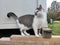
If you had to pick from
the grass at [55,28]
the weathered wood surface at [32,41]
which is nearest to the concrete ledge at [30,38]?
the weathered wood surface at [32,41]

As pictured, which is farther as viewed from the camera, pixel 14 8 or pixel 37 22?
pixel 14 8

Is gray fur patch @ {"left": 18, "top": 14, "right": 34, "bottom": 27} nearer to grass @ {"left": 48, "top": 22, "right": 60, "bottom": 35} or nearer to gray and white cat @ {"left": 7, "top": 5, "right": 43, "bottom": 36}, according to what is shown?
gray and white cat @ {"left": 7, "top": 5, "right": 43, "bottom": 36}

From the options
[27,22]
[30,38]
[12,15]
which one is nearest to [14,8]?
[12,15]

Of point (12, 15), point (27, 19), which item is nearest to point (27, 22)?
point (27, 19)

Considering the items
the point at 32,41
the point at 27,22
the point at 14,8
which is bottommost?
the point at 32,41

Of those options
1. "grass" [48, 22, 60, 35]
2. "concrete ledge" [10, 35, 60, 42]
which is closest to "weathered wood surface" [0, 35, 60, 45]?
"concrete ledge" [10, 35, 60, 42]

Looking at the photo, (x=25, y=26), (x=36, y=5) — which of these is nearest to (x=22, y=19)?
(x=25, y=26)

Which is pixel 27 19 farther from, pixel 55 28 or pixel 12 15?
pixel 55 28

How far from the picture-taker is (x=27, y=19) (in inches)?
53.3

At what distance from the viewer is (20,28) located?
1.34 metres

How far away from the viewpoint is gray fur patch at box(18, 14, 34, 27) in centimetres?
133

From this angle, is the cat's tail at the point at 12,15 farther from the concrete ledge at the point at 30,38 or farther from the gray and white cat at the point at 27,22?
the concrete ledge at the point at 30,38

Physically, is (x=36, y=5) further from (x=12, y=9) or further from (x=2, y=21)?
(x=2, y=21)

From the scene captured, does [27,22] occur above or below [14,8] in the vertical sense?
below
